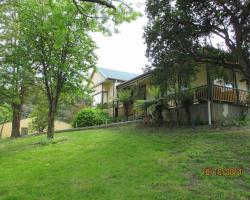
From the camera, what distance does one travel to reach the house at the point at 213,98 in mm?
16641

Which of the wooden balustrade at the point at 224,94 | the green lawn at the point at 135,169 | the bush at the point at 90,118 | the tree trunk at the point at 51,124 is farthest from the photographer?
the bush at the point at 90,118

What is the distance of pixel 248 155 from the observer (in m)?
9.37

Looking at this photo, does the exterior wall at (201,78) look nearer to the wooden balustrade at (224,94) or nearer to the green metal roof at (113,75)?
the wooden balustrade at (224,94)

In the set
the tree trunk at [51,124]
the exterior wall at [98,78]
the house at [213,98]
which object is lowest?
the tree trunk at [51,124]

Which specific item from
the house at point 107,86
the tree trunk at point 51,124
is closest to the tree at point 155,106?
the tree trunk at point 51,124

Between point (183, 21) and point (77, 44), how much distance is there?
6281 millimetres

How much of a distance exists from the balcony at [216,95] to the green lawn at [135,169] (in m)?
3.59

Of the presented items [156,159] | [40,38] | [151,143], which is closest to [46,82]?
[40,38]

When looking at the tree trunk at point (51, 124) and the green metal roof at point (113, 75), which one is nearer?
the tree trunk at point (51, 124)

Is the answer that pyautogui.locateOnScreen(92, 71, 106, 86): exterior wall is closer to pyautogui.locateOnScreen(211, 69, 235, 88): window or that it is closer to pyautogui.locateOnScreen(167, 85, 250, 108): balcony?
pyautogui.locateOnScreen(167, 85, 250, 108): balcony
